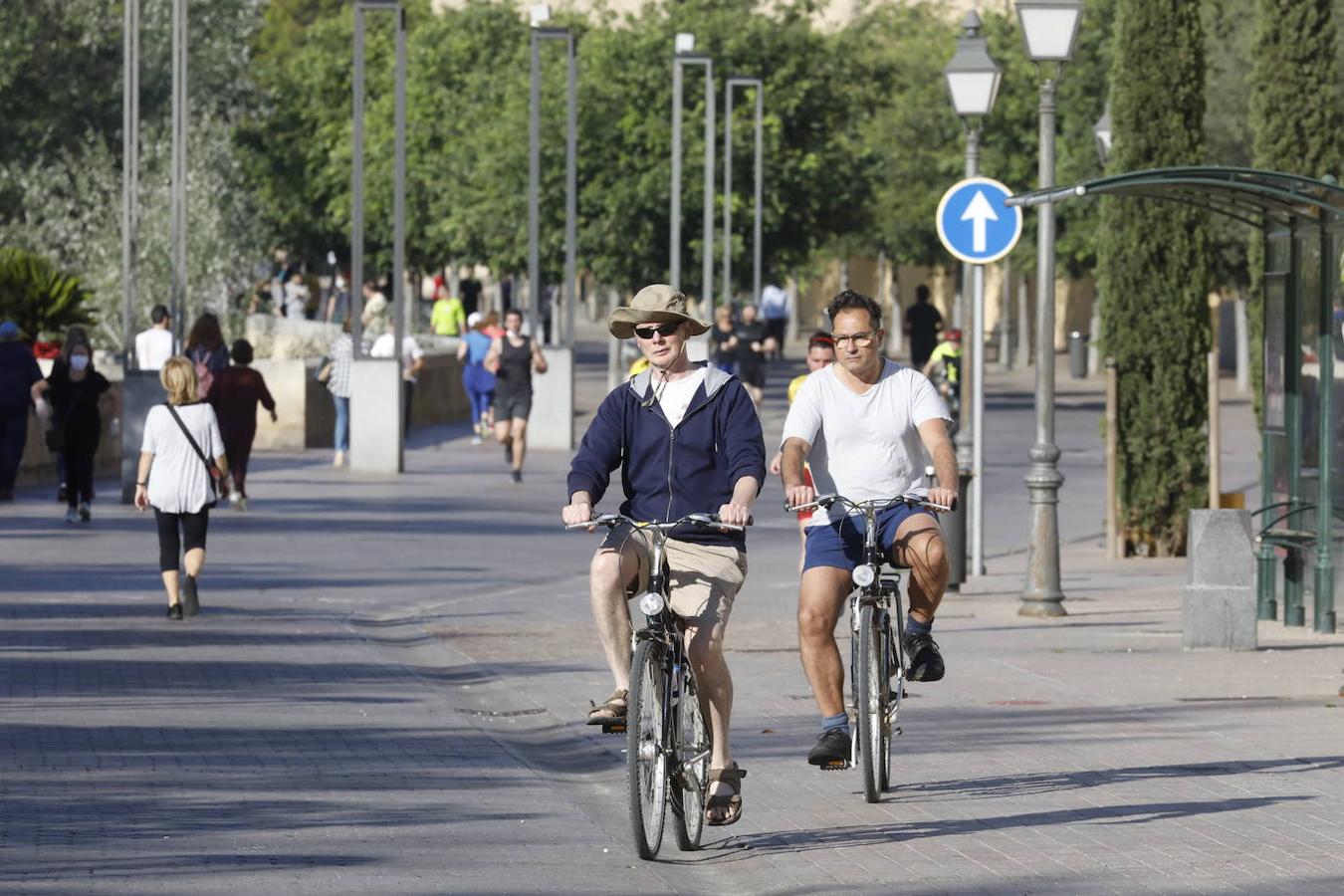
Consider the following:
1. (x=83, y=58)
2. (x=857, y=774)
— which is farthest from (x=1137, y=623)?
(x=83, y=58)

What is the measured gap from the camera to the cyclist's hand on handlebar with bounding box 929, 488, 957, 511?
856 cm

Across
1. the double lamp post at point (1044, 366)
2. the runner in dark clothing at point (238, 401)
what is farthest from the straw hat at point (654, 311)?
the runner in dark clothing at point (238, 401)

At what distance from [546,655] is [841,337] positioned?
212 inches

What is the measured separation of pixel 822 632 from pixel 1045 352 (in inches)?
322

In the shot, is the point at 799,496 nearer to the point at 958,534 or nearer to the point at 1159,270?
the point at 958,534

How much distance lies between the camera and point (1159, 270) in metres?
21.5

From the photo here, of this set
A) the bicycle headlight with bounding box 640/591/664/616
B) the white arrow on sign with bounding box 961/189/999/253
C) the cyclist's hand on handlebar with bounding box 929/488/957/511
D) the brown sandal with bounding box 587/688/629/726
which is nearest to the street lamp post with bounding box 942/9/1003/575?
the white arrow on sign with bounding box 961/189/999/253

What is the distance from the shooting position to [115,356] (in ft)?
116

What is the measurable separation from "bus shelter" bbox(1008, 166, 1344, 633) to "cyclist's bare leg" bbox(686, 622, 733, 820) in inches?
230

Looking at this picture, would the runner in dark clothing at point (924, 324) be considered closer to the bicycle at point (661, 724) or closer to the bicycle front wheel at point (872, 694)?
the bicycle front wheel at point (872, 694)

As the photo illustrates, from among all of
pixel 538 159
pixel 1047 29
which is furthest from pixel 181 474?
pixel 538 159

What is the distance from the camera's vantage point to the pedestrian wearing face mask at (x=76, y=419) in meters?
21.2

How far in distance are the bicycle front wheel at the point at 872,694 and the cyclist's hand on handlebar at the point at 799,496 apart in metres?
0.42

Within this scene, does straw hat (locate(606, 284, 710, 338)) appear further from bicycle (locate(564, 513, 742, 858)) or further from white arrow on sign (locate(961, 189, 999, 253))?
white arrow on sign (locate(961, 189, 999, 253))
